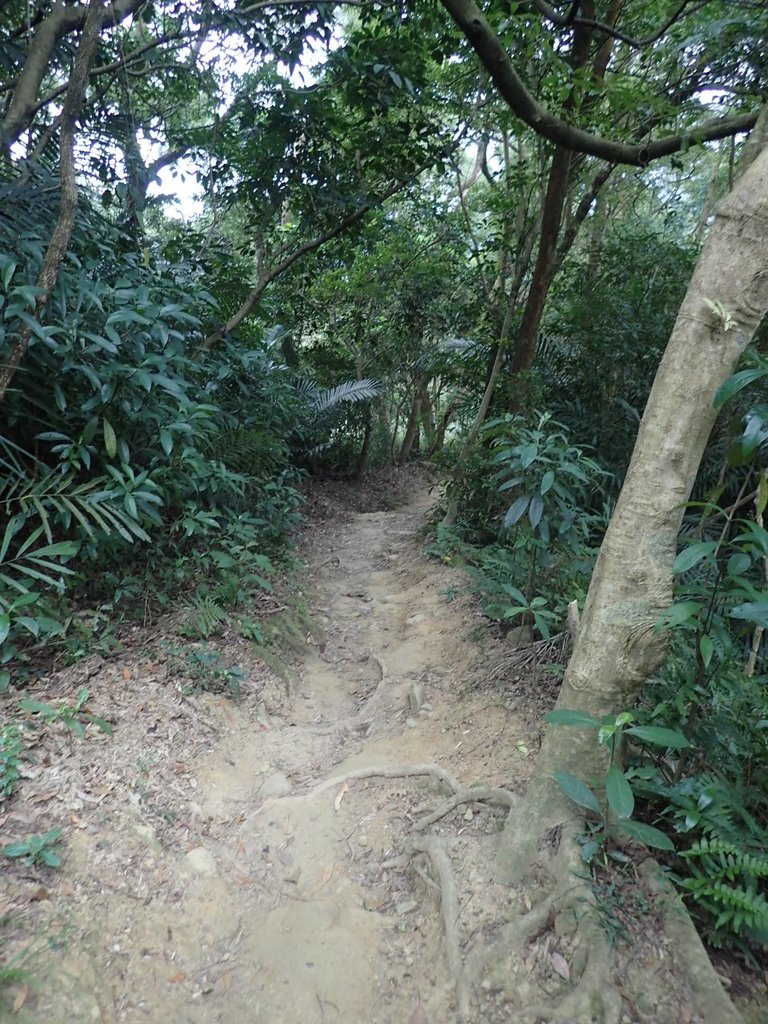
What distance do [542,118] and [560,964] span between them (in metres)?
4.04

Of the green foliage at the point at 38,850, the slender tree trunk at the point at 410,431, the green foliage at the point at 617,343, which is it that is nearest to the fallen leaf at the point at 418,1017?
the green foliage at the point at 38,850

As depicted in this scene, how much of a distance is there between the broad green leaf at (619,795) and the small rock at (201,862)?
1.75 meters

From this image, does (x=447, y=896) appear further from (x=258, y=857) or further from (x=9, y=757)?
(x=9, y=757)

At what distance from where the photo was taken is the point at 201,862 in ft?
8.77

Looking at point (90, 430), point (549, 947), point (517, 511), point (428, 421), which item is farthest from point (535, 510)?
point (428, 421)

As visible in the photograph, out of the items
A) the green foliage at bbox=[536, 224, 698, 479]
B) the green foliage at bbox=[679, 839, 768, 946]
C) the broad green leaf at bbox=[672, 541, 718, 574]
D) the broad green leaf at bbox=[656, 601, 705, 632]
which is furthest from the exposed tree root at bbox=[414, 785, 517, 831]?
the green foliage at bbox=[536, 224, 698, 479]

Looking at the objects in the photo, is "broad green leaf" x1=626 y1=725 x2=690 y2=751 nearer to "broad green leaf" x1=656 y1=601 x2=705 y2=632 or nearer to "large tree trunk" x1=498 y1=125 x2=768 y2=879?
"large tree trunk" x1=498 y1=125 x2=768 y2=879

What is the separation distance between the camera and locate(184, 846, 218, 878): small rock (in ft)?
8.65

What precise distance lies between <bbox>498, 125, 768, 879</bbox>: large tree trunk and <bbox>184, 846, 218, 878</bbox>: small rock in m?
1.28

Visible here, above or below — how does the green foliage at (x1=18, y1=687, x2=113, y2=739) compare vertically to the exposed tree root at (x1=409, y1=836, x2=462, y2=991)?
above

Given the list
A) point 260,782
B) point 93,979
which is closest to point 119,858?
point 93,979

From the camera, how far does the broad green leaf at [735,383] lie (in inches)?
75.4

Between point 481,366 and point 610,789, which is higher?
point 481,366

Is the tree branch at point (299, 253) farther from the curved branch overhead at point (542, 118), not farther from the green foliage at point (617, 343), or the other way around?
the curved branch overhead at point (542, 118)
